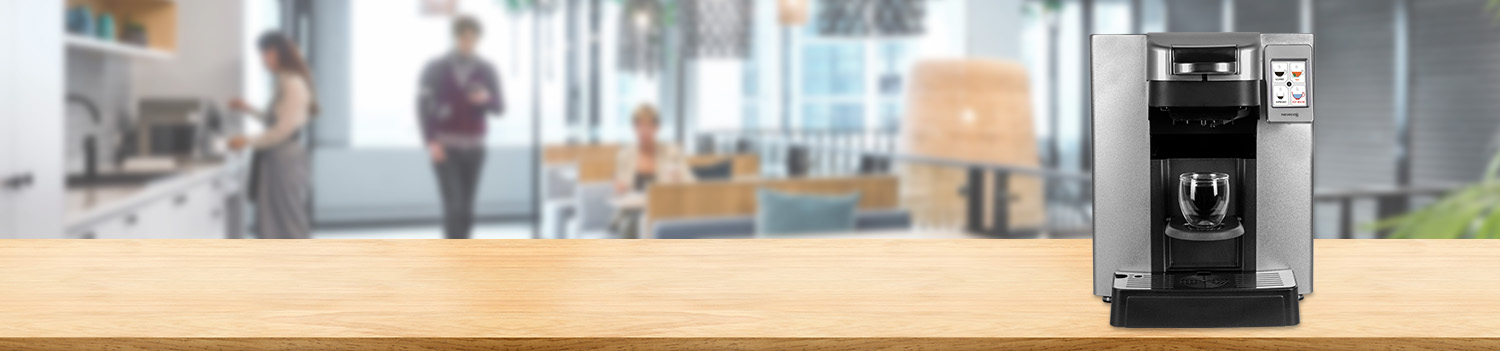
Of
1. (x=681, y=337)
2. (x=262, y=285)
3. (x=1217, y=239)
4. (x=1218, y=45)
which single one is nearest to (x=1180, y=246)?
(x=1217, y=239)

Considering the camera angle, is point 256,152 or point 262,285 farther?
point 256,152

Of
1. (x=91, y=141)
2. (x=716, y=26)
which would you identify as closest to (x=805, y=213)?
(x=716, y=26)

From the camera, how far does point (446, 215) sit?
202 inches

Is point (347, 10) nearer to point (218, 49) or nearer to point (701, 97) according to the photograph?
point (218, 49)

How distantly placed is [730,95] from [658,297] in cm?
458

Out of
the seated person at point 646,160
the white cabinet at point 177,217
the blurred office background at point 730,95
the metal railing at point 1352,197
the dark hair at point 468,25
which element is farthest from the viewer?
the seated person at point 646,160

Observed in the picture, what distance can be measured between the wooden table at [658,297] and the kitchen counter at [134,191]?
2.24 meters

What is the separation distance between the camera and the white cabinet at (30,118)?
312 centimetres

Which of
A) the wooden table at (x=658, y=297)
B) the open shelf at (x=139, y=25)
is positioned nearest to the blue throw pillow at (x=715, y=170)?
the open shelf at (x=139, y=25)

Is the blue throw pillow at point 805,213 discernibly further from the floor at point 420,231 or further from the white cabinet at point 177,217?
the white cabinet at point 177,217

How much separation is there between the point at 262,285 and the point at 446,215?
14.2 feet

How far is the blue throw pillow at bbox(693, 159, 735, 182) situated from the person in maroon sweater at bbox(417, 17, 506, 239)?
0.90 metres

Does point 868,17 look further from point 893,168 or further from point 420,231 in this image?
point 420,231

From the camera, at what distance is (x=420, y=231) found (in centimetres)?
522
